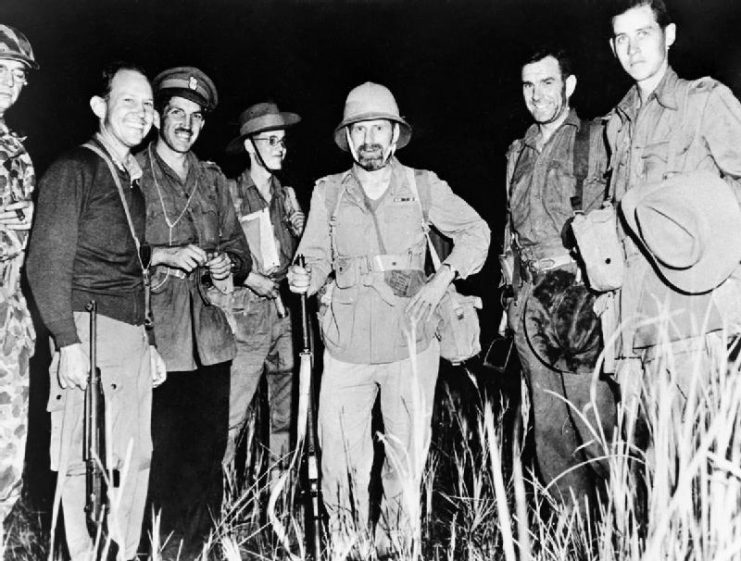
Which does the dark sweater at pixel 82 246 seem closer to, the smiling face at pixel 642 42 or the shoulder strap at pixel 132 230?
the shoulder strap at pixel 132 230

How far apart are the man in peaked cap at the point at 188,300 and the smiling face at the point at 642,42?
2229 millimetres

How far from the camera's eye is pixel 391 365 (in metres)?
3.82

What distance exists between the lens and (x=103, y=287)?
10.6 feet

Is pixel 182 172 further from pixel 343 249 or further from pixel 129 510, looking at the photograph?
pixel 129 510

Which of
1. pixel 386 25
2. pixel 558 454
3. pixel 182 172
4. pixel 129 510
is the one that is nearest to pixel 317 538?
pixel 129 510

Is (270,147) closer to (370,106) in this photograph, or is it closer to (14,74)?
(370,106)

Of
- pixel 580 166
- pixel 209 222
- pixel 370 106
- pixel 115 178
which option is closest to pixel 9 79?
pixel 115 178

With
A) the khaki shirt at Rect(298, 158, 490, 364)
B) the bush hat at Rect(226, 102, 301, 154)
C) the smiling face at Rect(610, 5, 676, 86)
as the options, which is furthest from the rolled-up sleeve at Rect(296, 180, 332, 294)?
the smiling face at Rect(610, 5, 676, 86)

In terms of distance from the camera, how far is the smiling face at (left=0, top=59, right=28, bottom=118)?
129 inches

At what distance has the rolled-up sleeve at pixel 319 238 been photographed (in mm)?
4020

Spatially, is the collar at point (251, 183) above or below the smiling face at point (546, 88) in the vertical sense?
below

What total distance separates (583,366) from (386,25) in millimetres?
6484

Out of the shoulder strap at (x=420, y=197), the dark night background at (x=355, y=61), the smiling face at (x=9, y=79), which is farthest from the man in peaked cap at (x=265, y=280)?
the dark night background at (x=355, y=61)

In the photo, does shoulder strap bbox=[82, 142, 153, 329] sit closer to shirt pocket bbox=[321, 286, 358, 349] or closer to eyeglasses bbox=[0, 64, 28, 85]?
eyeglasses bbox=[0, 64, 28, 85]
